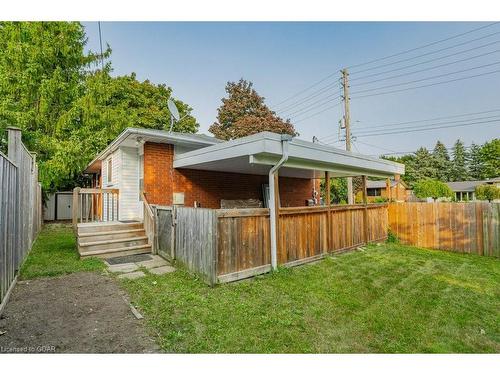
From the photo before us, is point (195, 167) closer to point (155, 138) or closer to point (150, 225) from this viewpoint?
point (155, 138)

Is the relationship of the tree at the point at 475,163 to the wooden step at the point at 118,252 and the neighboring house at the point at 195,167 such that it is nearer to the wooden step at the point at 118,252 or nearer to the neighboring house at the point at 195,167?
the neighboring house at the point at 195,167

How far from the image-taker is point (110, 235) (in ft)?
24.4

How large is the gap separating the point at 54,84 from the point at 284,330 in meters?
15.3

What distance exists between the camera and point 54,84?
42.5 ft

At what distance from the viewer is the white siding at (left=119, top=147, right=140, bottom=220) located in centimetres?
881

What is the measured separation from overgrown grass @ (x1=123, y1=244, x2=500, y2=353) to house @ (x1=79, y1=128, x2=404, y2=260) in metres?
1.52

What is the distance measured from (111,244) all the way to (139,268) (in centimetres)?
172

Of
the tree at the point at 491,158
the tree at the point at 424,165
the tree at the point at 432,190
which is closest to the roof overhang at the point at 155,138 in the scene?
the tree at the point at 432,190

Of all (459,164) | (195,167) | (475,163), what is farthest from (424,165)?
(195,167)

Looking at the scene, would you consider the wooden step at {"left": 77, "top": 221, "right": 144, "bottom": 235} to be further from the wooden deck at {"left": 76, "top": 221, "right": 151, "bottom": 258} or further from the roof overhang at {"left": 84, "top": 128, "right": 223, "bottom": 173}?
the roof overhang at {"left": 84, "top": 128, "right": 223, "bottom": 173}

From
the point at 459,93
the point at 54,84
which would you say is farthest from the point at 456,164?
the point at 54,84

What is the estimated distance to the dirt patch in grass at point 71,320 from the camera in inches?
117
